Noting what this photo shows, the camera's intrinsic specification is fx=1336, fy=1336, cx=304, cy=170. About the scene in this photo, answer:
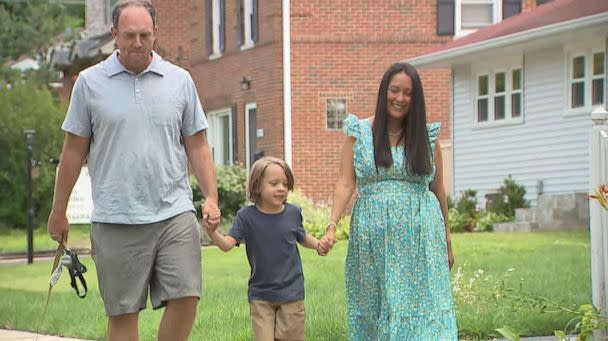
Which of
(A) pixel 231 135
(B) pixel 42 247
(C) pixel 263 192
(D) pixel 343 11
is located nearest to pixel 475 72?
(D) pixel 343 11

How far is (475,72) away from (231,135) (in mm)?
5468

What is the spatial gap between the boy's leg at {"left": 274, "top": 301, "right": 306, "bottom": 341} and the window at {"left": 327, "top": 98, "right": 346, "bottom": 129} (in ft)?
62.4

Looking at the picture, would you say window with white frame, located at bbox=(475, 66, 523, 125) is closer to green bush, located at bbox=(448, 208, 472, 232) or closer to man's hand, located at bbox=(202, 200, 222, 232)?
green bush, located at bbox=(448, 208, 472, 232)

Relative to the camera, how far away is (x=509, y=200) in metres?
22.5

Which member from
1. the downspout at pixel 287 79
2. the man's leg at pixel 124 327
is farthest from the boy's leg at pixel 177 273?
the downspout at pixel 287 79

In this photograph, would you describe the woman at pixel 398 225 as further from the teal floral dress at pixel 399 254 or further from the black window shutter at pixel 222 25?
the black window shutter at pixel 222 25

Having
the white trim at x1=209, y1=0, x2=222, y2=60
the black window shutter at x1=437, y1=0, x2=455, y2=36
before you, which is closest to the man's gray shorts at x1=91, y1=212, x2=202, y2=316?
the black window shutter at x1=437, y1=0, x2=455, y2=36

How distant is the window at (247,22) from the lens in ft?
88.2

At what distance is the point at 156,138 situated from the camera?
20.2 ft

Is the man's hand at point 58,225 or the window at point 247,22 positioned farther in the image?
the window at point 247,22

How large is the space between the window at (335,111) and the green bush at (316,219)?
7.85ft

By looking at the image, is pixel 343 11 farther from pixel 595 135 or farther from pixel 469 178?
pixel 595 135

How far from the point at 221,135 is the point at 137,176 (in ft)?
75.0

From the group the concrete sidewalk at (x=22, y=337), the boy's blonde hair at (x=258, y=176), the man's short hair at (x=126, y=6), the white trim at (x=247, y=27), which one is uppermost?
the white trim at (x=247, y=27)
